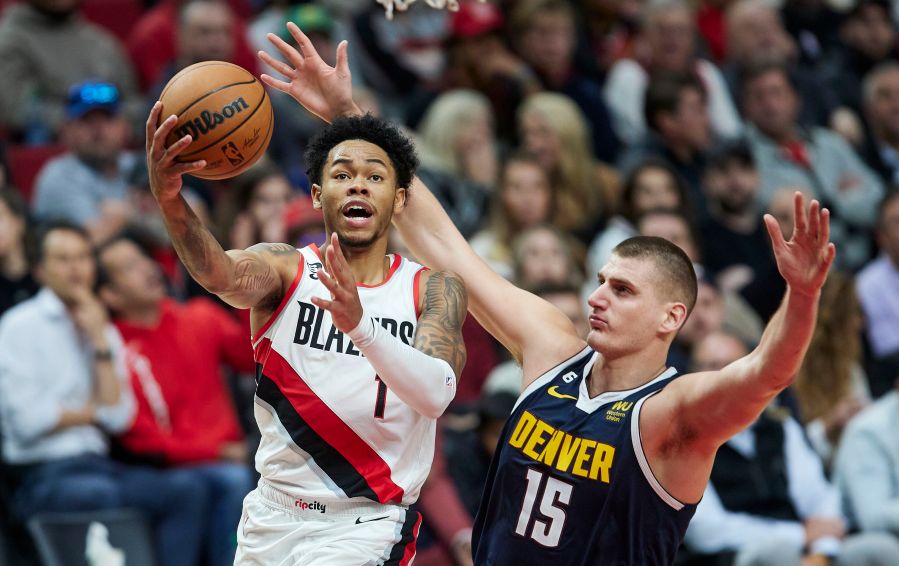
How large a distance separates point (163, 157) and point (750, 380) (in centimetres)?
230

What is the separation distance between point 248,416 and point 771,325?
5071 millimetres

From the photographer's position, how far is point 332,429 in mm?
5473

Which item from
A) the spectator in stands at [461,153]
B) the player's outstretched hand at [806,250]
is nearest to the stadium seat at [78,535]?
the spectator in stands at [461,153]

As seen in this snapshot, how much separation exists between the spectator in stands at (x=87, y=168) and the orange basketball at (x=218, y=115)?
15.5 feet

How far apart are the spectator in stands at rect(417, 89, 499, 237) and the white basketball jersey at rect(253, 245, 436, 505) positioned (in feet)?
18.7

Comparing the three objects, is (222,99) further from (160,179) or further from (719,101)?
(719,101)

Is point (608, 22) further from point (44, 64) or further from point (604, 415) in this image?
point (604, 415)

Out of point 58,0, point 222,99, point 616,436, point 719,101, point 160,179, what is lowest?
point 616,436

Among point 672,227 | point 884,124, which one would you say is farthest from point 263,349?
point 884,124

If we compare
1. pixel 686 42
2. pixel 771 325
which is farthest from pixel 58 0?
pixel 771 325

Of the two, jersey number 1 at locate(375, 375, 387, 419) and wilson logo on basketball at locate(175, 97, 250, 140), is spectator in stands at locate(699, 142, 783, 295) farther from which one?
wilson logo on basketball at locate(175, 97, 250, 140)

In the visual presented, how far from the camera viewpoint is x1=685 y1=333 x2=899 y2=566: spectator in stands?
8680 mm

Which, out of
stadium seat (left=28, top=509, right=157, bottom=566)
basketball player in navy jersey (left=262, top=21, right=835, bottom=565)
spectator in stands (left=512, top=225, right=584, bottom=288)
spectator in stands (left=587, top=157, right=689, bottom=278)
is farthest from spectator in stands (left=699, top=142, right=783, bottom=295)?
basketball player in navy jersey (left=262, top=21, right=835, bottom=565)

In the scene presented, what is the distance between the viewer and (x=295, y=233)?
907 cm
